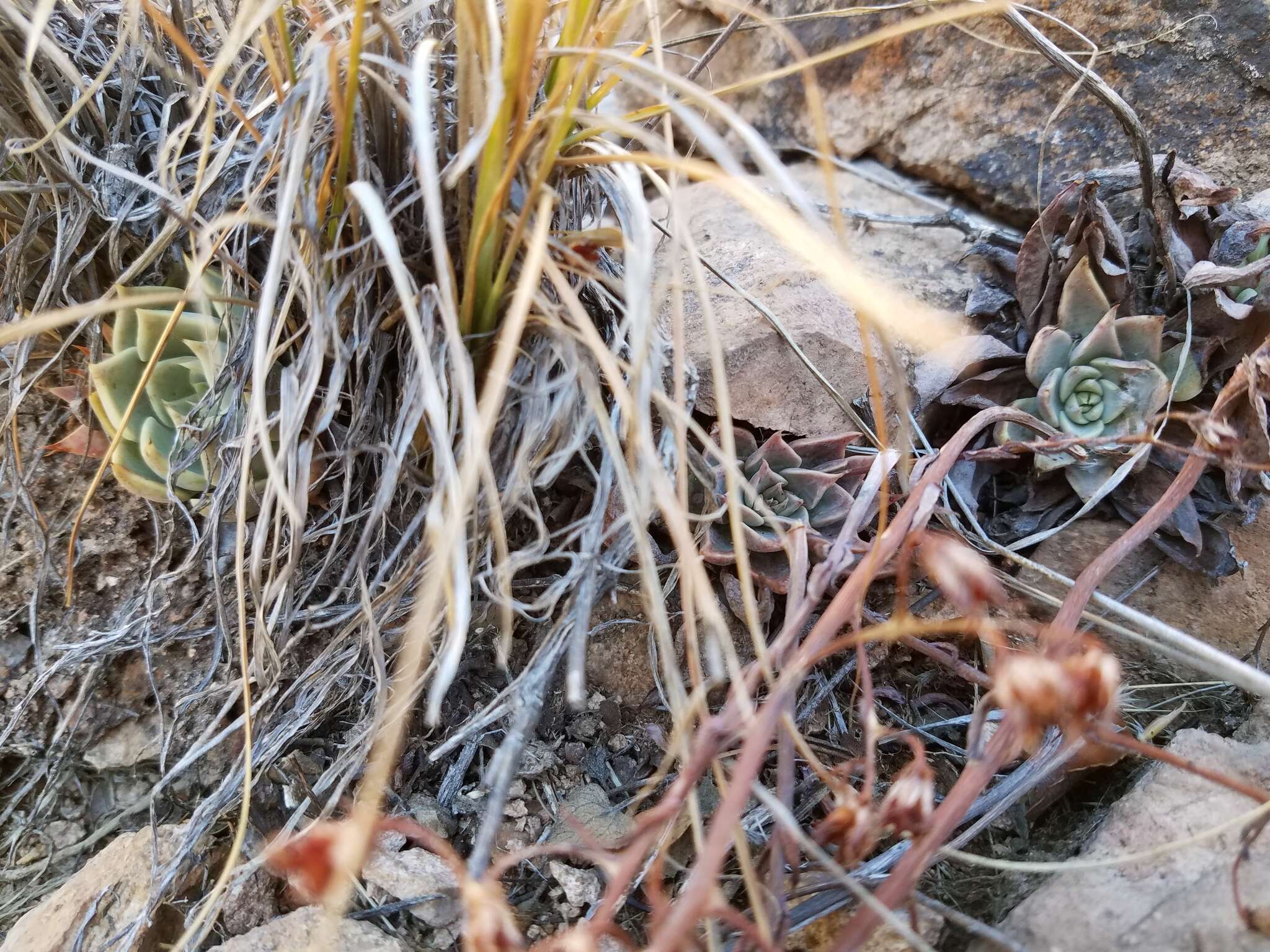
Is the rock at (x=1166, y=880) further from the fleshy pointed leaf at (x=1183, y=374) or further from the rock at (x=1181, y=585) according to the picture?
the fleshy pointed leaf at (x=1183, y=374)

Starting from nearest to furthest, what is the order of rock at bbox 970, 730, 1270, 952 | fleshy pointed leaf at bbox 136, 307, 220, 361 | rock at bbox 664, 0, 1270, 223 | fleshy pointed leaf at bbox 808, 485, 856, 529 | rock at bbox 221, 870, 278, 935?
rock at bbox 970, 730, 1270, 952 → rock at bbox 221, 870, 278, 935 → fleshy pointed leaf at bbox 136, 307, 220, 361 → fleshy pointed leaf at bbox 808, 485, 856, 529 → rock at bbox 664, 0, 1270, 223

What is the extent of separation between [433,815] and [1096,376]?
1020 mm

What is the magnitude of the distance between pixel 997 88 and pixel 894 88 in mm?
196

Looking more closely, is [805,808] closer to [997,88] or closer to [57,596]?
[57,596]

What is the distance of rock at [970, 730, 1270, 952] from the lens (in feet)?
1.96

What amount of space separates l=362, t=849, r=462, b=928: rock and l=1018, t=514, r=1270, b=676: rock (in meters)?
0.77

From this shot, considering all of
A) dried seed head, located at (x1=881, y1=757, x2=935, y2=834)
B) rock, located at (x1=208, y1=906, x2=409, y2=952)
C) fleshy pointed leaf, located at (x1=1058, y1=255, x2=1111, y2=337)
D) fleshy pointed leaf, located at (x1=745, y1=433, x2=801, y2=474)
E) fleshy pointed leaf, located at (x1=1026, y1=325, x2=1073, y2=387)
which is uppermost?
fleshy pointed leaf, located at (x1=1058, y1=255, x2=1111, y2=337)

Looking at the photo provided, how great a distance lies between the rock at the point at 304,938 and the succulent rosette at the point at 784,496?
49cm

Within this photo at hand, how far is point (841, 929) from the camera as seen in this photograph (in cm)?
68

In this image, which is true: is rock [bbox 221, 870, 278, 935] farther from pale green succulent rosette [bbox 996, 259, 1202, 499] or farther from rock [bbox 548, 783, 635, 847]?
pale green succulent rosette [bbox 996, 259, 1202, 499]

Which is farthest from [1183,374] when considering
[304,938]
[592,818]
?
[304,938]

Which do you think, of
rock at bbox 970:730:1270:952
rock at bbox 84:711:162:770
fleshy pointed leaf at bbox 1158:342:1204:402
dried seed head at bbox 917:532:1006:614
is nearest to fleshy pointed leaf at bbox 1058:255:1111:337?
fleshy pointed leaf at bbox 1158:342:1204:402

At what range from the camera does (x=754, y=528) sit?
0.94 m

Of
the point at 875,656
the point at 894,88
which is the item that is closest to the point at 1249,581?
the point at 875,656
